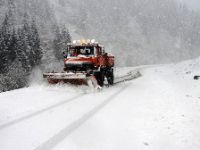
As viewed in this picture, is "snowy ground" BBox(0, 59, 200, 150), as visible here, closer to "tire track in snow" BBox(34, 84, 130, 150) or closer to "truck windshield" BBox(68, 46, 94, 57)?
"tire track in snow" BBox(34, 84, 130, 150)

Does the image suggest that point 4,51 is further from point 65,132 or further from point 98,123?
point 65,132

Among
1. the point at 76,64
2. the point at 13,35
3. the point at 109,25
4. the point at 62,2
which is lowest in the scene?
the point at 76,64

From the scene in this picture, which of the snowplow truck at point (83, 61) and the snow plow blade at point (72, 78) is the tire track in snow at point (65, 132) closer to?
the snow plow blade at point (72, 78)

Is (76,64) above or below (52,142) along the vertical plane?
above

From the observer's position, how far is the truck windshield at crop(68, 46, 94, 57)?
18812mm

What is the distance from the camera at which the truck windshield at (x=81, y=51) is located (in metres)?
18.8

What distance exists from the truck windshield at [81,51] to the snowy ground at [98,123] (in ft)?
18.1

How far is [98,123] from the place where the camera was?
8969 millimetres

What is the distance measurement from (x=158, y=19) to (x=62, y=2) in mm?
44880

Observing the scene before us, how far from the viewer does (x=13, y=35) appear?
58.0 m

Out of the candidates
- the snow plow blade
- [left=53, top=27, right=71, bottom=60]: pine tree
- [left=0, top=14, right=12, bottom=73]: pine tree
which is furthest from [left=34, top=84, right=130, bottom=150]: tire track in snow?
[left=53, top=27, right=71, bottom=60]: pine tree

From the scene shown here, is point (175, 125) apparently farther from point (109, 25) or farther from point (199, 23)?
point (199, 23)

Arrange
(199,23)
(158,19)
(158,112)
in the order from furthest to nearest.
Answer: (199,23), (158,19), (158,112)

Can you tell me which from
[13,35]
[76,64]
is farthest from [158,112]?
[13,35]
